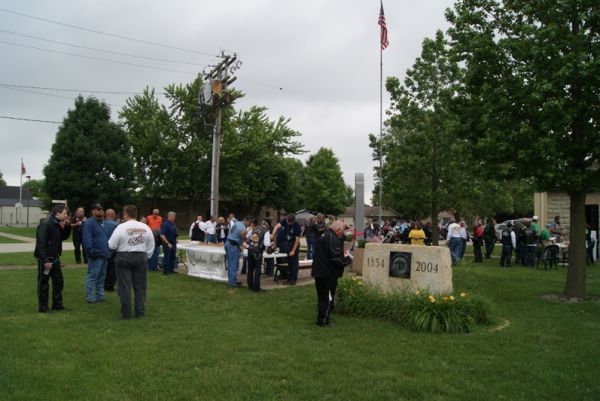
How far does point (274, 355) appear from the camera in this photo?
6273 millimetres

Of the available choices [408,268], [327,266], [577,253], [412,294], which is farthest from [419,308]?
[577,253]

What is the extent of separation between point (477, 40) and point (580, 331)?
6255 mm

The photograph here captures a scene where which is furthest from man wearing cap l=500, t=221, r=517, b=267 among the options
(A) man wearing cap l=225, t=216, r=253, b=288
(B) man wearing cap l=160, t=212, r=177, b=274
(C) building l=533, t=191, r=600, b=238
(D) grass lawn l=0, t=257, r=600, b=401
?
(B) man wearing cap l=160, t=212, r=177, b=274

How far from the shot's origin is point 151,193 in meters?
42.1

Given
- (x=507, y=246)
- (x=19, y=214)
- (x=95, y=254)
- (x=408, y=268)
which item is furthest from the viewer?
(x=19, y=214)

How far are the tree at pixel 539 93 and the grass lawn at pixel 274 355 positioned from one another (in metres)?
2.81

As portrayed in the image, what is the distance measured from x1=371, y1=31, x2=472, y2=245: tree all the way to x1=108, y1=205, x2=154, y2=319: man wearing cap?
644 inches

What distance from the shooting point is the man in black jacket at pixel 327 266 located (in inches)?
319

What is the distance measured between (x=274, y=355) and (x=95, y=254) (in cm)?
495

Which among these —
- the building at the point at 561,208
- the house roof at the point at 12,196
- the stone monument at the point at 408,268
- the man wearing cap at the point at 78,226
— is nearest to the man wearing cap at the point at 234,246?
the stone monument at the point at 408,268

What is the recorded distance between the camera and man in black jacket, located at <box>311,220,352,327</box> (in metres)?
8.10

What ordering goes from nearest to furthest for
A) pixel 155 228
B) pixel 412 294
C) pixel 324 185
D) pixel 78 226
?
pixel 412 294 < pixel 155 228 < pixel 78 226 < pixel 324 185

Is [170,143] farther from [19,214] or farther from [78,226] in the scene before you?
[19,214]

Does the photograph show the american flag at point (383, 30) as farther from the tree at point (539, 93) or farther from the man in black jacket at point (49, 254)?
the man in black jacket at point (49, 254)
